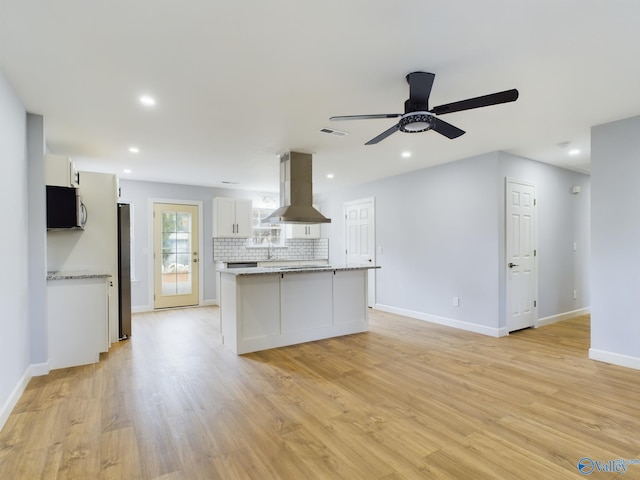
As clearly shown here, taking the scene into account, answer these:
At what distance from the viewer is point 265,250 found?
7.82 meters

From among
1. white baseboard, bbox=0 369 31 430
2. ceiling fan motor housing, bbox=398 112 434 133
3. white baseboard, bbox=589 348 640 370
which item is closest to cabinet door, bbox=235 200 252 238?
white baseboard, bbox=0 369 31 430

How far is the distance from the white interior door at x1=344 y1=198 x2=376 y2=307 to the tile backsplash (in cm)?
103

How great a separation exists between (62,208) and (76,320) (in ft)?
3.99

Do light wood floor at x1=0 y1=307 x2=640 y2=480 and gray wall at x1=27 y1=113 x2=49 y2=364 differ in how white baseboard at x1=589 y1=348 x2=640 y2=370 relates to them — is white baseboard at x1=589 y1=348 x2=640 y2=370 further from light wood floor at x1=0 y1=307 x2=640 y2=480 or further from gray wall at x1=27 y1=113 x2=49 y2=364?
gray wall at x1=27 y1=113 x2=49 y2=364

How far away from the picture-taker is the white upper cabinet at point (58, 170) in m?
3.45

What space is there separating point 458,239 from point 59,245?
17.7 feet

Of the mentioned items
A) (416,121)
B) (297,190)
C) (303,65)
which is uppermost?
(303,65)

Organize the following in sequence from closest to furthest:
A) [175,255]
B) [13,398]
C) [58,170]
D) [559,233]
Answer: [13,398], [58,170], [559,233], [175,255]

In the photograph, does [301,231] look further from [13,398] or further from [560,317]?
[13,398]

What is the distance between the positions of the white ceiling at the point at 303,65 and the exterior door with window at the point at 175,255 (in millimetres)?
2617

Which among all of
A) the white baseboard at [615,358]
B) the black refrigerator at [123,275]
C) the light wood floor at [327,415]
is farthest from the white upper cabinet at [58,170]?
the white baseboard at [615,358]

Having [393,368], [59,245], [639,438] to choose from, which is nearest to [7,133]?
[59,245]

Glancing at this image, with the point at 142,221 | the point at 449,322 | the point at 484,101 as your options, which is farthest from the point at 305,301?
the point at 142,221

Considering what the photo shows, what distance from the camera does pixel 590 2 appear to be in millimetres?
1765
